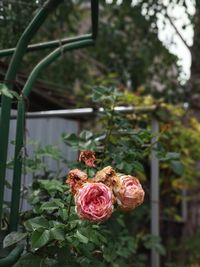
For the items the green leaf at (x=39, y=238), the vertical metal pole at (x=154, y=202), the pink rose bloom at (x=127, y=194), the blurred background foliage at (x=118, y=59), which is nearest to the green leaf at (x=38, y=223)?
the green leaf at (x=39, y=238)

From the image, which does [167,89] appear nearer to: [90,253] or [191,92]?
[191,92]

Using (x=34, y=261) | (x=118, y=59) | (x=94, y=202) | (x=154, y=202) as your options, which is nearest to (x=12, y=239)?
(x=34, y=261)

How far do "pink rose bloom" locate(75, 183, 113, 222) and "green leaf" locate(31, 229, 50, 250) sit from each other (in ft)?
0.56

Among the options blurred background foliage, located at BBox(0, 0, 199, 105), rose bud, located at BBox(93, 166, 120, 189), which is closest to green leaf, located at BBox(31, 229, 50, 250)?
rose bud, located at BBox(93, 166, 120, 189)

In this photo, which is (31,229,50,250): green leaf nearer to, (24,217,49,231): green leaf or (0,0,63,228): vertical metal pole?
(24,217,49,231): green leaf

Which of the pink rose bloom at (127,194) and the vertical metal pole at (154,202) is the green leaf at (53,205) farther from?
the vertical metal pole at (154,202)

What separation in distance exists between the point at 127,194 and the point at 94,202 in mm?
141

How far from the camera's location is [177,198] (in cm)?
568

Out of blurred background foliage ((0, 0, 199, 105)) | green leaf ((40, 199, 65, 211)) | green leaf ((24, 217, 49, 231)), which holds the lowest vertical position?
green leaf ((24, 217, 49, 231))

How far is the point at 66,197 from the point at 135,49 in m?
5.17

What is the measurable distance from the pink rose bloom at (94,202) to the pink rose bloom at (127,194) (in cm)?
6

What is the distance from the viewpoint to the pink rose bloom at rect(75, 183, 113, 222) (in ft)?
4.71

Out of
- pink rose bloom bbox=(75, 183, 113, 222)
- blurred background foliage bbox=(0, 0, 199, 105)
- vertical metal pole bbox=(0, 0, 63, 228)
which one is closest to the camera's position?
pink rose bloom bbox=(75, 183, 113, 222)

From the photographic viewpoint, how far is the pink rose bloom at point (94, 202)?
1.44 meters
